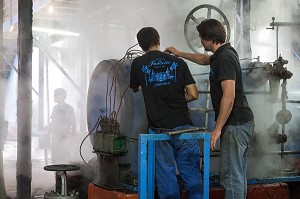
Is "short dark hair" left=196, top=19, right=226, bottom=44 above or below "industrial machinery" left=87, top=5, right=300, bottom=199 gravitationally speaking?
above

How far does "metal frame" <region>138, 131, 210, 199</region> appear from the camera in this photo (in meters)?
3.83

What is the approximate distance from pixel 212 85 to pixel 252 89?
1.38 m

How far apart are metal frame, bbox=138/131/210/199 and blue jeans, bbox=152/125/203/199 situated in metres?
0.07

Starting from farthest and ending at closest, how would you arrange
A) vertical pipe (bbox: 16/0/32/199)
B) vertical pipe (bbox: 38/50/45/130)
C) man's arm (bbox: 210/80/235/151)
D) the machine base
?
vertical pipe (bbox: 38/50/45/130) → vertical pipe (bbox: 16/0/32/199) → the machine base → man's arm (bbox: 210/80/235/151)

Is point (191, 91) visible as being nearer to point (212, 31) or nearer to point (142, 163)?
point (212, 31)

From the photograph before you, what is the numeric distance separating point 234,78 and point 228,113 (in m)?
0.34

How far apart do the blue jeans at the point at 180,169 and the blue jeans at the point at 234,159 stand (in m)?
0.25

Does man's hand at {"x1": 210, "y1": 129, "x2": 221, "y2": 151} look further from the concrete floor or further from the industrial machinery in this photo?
the concrete floor

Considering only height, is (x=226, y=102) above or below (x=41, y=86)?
below

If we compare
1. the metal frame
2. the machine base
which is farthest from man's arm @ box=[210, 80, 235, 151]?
the machine base

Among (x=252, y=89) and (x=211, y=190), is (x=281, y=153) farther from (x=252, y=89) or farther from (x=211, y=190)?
(x=211, y=190)

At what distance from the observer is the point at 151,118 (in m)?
4.37

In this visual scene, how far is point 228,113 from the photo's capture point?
410 centimetres

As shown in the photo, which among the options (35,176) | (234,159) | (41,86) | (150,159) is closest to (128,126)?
(150,159)
